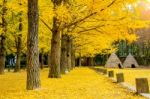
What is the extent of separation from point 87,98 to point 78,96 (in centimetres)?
68

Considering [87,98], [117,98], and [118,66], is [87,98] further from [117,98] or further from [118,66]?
[118,66]

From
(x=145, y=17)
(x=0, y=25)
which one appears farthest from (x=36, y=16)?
(x=145, y=17)

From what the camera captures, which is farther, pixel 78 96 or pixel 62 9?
pixel 62 9

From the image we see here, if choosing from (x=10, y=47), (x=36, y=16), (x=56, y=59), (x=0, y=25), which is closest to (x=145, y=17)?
(x=10, y=47)

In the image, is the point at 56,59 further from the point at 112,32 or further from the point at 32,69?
the point at 32,69

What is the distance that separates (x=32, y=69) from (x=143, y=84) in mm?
4674

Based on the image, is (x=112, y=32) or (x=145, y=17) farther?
(x=145, y=17)

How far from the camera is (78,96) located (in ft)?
44.3

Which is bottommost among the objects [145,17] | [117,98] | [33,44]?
[117,98]

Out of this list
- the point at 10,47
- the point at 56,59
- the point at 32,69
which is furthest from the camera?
the point at 10,47

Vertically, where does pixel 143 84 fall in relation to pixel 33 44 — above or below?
below

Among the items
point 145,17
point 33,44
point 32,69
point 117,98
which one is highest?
point 145,17

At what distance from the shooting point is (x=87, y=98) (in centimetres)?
1291

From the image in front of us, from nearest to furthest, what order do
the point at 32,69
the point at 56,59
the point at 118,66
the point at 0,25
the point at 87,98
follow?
the point at 87,98, the point at 32,69, the point at 56,59, the point at 0,25, the point at 118,66
